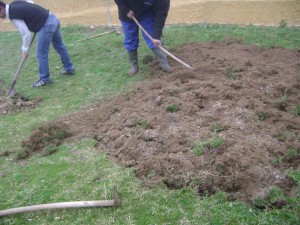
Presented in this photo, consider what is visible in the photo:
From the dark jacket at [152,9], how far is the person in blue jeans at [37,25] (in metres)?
1.37

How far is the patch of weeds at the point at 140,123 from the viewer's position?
416cm

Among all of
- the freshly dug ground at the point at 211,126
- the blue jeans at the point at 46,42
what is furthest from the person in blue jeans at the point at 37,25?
the freshly dug ground at the point at 211,126

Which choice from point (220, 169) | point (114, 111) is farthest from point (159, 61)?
point (220, 169)

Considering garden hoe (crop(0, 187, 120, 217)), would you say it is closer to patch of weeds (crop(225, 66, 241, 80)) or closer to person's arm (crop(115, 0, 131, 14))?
patch of weeds (crop(225, 66, 241, 80))

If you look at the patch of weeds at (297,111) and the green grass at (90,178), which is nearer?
the green grass at (90,178)

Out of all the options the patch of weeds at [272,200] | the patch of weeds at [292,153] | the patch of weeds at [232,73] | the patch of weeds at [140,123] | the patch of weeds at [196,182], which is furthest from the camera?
the patch of weeds at [232,73]

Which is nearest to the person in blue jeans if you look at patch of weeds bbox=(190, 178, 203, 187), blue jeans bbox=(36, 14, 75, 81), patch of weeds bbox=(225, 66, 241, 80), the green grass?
blue jeans bbox=(36, 14, 75, 81)

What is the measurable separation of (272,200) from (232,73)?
103 inches

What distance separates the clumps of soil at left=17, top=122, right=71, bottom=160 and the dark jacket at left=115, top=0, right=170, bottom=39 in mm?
2163

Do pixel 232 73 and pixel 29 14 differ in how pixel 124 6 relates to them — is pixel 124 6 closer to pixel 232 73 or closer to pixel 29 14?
pixel 29 14

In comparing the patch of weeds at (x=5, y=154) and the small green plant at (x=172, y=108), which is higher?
the small green plant at (x=172, y=108)

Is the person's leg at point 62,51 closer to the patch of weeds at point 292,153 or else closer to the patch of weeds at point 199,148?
the patch of weeds at point 199,148

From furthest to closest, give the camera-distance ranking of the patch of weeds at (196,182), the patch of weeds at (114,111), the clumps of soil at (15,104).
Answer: the clumps of soil at (15,104) → the patch of weeds at (114,111) → the patch of weeds at (196,182)

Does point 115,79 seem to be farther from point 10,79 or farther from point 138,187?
point 138,187
